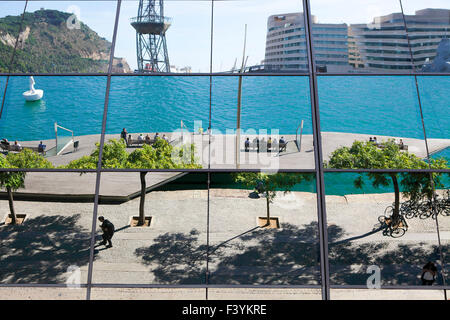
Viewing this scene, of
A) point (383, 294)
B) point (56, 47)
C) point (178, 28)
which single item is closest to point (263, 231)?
point (383, 294)

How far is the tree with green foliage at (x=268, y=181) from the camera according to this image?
455 inches

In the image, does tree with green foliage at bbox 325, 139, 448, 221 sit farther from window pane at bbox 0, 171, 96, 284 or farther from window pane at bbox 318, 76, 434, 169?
window pane at bbox 318, 76, 434, 169

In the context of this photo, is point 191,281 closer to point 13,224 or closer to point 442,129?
point 13,224

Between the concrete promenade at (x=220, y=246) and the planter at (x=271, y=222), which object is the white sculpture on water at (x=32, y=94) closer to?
the concrete promenade at (x=220, y=246)

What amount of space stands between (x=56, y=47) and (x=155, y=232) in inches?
1580

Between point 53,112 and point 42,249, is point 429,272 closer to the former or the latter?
point 42,249

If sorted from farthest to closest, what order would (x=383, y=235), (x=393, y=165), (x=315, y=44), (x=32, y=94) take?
1. (x=315, y=44)
2. (x=32, y=94)
3. (x=393, y=165)
4. (x=383, y=235)

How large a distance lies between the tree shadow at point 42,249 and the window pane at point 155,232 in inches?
44.0

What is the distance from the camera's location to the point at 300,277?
10.8 meters

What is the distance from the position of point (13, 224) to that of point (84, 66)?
119ft

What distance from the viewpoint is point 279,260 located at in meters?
11.1

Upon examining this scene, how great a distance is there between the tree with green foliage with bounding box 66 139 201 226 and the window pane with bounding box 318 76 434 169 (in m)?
18.7

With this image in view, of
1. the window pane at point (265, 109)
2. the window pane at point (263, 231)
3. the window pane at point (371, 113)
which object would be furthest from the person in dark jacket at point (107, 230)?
the window pane at point (371, 113)

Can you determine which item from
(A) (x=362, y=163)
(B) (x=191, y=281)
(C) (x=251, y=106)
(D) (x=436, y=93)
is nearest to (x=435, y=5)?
(D) (x=436, y=93)
